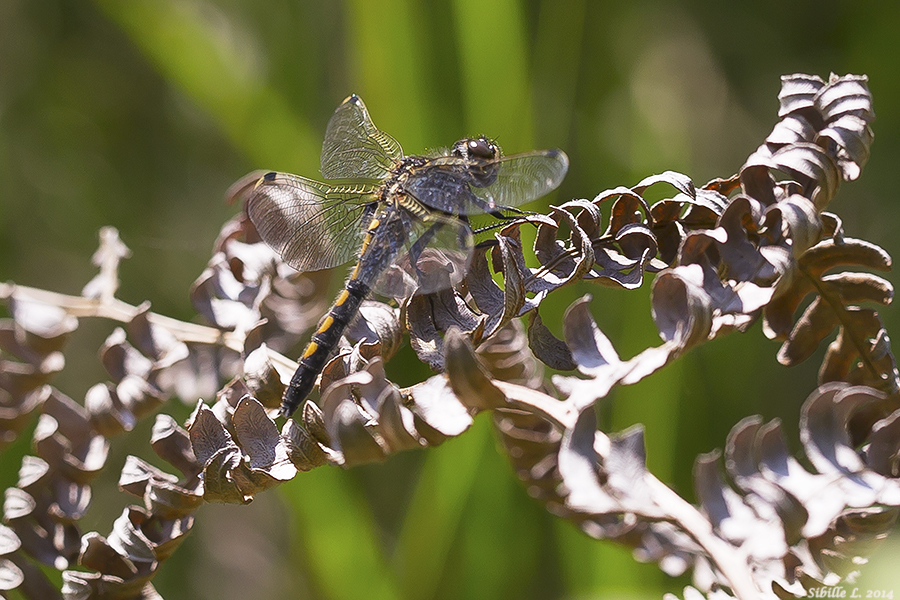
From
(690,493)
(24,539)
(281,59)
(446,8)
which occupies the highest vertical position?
(446,8)

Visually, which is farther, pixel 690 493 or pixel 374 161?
pixel 690 493

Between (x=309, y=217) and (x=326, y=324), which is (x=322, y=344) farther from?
(x=309, y=217)

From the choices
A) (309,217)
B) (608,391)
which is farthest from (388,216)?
(608,391)

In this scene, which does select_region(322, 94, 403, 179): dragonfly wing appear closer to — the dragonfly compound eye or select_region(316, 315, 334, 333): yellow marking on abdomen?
the dragonfly compound eye

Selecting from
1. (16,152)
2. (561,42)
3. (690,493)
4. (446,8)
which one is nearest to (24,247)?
(16,152)

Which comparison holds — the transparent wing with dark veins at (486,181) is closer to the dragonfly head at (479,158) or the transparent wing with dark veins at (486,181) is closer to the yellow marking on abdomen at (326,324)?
the dragonfly head at (479,158)

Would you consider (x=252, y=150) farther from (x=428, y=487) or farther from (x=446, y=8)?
(x=428, y=487)

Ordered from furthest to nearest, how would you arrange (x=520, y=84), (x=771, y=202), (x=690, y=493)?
(x=690, y=493) < (x=520, y=84) < (x=771, y=202)
